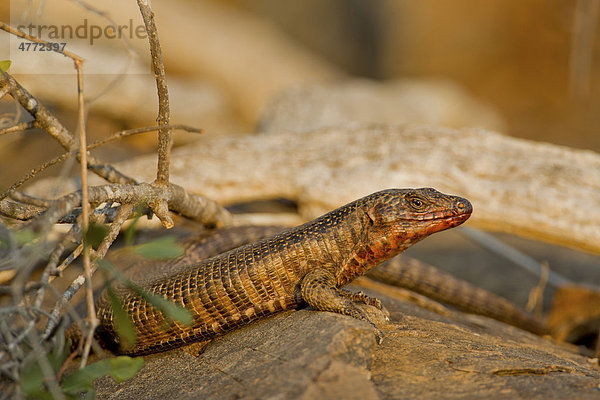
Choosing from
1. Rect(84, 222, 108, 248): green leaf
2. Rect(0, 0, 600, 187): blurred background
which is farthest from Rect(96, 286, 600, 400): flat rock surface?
Rect(0, 0, 600, 187): blurred background

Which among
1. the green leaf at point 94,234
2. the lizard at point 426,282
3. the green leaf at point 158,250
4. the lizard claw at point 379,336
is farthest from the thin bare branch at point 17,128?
the lizard claw at point 379,336

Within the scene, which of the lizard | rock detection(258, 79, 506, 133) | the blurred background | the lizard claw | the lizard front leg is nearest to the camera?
the lizard claw

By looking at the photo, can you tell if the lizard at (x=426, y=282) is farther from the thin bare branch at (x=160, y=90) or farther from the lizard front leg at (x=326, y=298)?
the lizard front leg at (x=326, y=298)

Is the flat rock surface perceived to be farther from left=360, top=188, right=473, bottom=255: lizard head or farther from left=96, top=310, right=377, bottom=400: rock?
left=360, top=188, right=473, bottom=255: lizard head

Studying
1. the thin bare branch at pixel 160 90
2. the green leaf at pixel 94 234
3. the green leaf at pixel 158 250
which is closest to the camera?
the green leaf at pixel 158 250

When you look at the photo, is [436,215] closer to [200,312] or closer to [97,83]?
[200,312]

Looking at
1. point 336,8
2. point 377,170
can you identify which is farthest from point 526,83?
point 377,170
